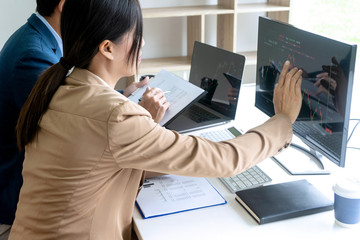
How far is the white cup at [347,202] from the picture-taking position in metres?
1.07

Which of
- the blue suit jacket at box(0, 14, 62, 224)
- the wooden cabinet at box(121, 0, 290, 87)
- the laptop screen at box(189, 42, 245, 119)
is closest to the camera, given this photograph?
the blue suit jacket at box(0, 14, 62, 224)

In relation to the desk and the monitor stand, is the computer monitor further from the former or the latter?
the desk

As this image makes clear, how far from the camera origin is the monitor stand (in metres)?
1.44

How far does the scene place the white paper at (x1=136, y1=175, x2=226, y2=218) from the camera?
4.04ft

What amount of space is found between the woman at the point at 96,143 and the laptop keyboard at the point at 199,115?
735 millimetres

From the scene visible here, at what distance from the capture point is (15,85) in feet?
4.78

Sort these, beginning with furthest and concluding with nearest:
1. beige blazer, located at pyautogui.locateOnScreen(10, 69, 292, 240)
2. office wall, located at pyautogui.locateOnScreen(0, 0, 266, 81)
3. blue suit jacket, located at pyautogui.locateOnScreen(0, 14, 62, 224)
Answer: office wall, located at pyautogui.locateOnScreen(0, 0, 266, 81)
blue suit jacket, located at pyautogui.locateOnScreen(0, 14, 62, 224)
beige blazer, located at pyautogui.locateOnScreen(10, 69, 292, 240)

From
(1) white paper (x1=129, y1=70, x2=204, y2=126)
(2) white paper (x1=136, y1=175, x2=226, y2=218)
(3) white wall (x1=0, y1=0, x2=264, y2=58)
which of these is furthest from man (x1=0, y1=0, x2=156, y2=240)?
(3) white wall (x1=0, y1=0, x2=264, y2=58)

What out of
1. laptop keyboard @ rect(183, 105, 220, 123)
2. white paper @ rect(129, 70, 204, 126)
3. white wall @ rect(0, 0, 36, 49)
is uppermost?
white wall @ rect(0, 0, 36, 49)

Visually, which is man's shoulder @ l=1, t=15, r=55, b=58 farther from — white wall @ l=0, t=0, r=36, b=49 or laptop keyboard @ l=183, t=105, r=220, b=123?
white wall @ l=0, t=0, r=36, b=49

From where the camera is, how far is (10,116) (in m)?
1.52

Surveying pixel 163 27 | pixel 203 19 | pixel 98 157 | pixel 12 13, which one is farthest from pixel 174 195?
pixel 12 13

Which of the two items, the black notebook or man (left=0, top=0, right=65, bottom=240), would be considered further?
man (left=0, top=0, right=65, bottom=240)

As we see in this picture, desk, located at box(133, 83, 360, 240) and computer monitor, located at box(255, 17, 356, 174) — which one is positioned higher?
computer monitor, located at box(255, 17, 356, 174)
